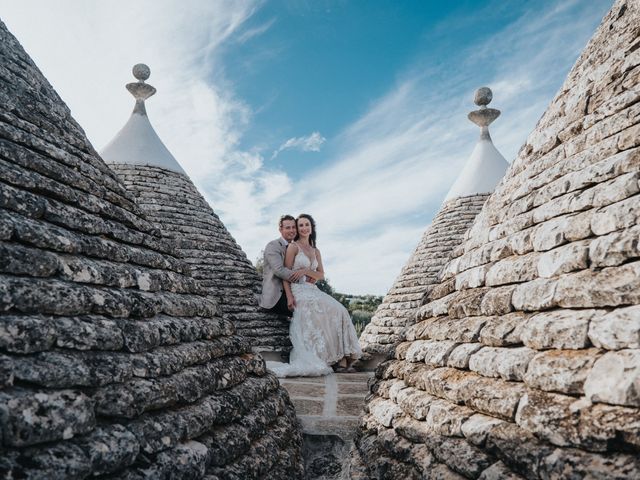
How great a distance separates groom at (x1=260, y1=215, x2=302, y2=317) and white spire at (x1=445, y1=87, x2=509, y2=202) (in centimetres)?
350

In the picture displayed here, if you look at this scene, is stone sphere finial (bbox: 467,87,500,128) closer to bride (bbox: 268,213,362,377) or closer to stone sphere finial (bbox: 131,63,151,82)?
bride (bbox: 268,213,362,377)

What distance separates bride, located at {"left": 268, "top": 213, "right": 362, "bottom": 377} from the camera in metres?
6.39

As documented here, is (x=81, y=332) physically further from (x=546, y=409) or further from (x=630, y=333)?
(x=630, y=333)

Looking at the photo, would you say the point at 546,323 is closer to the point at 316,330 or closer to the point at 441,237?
the point at 316,330

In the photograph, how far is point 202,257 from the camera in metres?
7.19

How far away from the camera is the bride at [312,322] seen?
6387mm

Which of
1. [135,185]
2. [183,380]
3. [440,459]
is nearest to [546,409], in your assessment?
[440,459]

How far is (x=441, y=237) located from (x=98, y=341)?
700 centimetres

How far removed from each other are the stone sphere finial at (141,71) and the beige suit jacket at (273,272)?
A: 3.95m

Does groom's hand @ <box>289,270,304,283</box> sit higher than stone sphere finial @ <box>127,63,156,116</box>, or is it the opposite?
stone sphere finial @ <box>127,63,156,116</box>

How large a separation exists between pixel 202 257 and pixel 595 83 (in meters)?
5.63

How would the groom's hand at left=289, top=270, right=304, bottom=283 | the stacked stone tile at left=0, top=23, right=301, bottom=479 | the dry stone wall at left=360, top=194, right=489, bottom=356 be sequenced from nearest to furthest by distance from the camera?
the stacked stone tile at left=0, top=23, right=301, bottom=479, the groom's hand at left=289, top=270, right=304, bottom=283, the dry stone wall at left=360, top=194, right=489, bottom=356

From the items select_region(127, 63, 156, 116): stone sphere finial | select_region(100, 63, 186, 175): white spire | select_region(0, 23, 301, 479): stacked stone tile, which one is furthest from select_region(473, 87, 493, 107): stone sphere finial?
select_region(0, 23, 301, 479): stacked stone tile

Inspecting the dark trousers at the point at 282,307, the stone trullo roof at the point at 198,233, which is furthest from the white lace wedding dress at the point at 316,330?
the stone trullo roof at the point at 198,233
